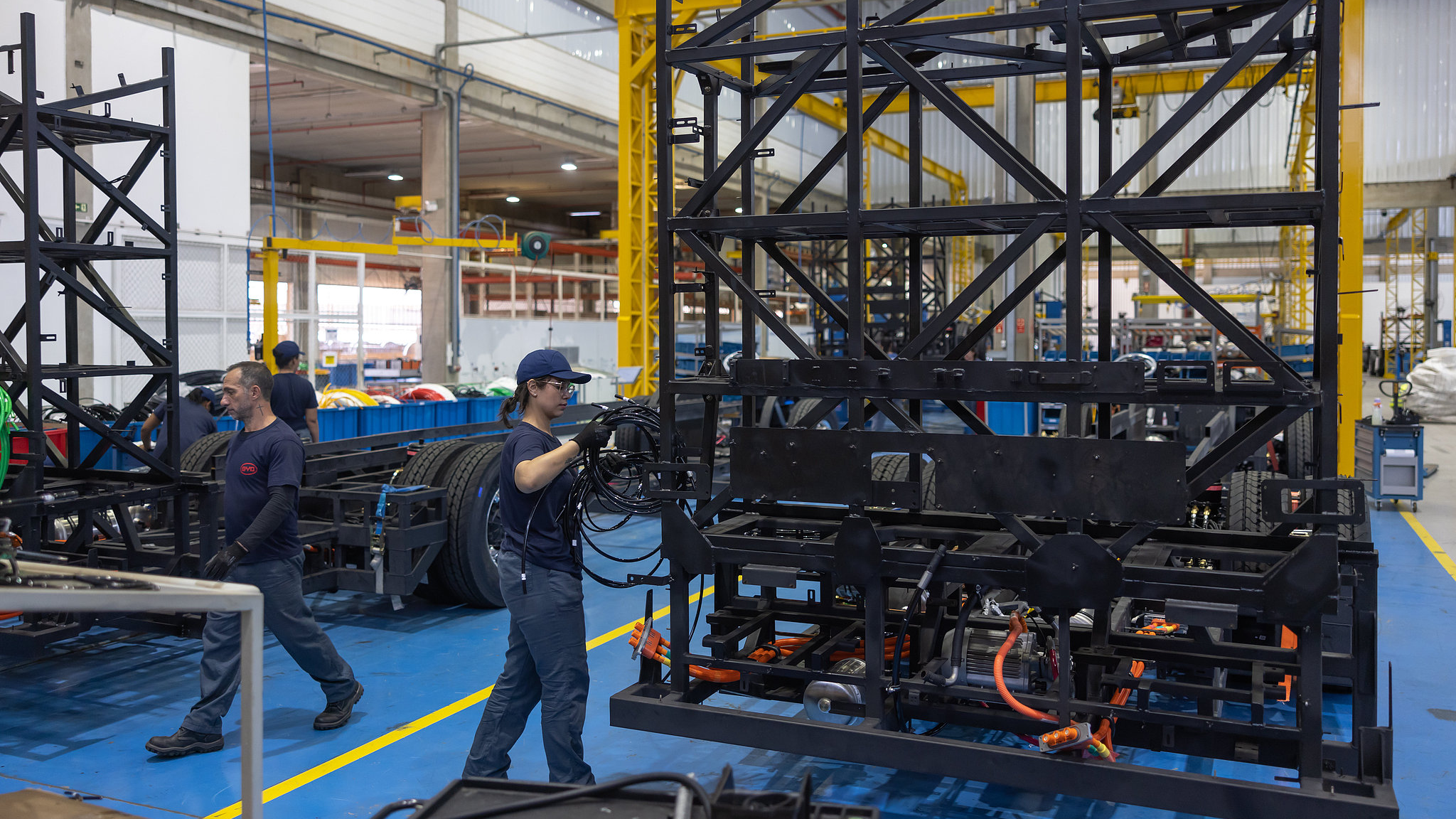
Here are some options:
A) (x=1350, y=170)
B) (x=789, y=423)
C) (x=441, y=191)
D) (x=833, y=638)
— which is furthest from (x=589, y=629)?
(x=441, y=191)

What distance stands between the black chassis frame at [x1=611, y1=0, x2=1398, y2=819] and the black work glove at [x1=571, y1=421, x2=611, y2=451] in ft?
1.21

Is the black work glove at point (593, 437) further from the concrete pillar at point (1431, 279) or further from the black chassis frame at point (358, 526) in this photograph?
the concrete pillar at point (1431, 279)

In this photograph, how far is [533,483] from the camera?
14.6 feet

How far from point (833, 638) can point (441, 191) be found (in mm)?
17361

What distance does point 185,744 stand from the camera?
528cm

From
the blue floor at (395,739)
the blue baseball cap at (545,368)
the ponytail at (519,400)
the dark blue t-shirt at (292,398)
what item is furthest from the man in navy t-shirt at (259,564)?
the dark blue t-shirt at (292,398)

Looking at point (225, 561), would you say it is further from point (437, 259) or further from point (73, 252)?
point (437, 259)

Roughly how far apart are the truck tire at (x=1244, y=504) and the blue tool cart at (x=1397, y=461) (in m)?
6.34

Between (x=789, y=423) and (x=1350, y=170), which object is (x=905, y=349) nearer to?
(x=1350, y=170)

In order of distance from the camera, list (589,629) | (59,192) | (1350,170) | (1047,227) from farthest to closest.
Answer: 1. (59,192)
2. (1350,170)
3. (589,629)
4. (1047,227)

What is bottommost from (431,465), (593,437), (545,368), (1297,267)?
(431,465)

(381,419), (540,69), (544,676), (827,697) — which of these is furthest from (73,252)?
(540,69)

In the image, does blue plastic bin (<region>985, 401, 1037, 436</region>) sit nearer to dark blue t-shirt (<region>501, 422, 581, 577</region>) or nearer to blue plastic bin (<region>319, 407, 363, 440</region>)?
blue plastic bin (<region>319, 407, 363, 440</region>)

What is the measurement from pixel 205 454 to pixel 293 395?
0.78 meters
